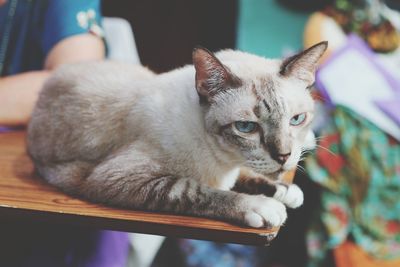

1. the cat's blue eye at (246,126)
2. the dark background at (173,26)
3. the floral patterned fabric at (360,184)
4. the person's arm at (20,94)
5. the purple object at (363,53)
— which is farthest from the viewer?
the dark background at (173,26)

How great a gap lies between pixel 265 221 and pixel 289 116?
0.68ft

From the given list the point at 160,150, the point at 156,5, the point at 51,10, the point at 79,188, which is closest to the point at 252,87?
the point at 160,150

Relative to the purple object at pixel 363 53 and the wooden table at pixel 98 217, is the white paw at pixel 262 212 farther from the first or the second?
the purple object at pixel 363 53

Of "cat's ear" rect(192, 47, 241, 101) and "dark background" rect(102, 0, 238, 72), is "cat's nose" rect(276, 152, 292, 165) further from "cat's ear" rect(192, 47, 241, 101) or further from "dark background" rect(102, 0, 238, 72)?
"dark background" rect(102, 0, 238, 72)

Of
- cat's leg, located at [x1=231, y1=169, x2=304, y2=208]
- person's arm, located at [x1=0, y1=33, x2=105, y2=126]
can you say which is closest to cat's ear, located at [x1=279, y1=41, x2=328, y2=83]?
cat's leg, located at [x1=231, y1=169, x2=304, y2=208]

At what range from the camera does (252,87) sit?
0.90m

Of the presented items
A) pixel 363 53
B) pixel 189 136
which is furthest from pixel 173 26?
pixel 189 136

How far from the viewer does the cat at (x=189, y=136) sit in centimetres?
86

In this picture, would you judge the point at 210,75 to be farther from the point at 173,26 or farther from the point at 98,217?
the point at 173,26

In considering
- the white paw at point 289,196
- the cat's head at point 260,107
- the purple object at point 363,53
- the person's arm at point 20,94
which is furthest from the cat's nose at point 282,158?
the purple object at point 363,53

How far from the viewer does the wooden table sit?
78 cm

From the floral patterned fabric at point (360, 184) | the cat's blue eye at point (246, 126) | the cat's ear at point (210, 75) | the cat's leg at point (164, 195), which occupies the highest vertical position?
the cat's ear at point (210, 75)

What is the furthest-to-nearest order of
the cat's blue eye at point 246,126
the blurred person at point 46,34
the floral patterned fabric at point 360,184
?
1. the floral patterned fabric at point 360,184
2. the blurred person at point 46,34
3. the cat's blue eye at point 246,126

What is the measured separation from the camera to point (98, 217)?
2.74ft
